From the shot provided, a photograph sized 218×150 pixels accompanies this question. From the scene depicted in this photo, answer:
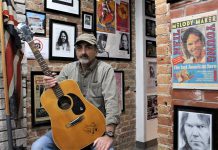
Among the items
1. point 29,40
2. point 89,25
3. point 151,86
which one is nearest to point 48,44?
point 89,25

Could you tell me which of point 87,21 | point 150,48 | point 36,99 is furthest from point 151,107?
point 36,99

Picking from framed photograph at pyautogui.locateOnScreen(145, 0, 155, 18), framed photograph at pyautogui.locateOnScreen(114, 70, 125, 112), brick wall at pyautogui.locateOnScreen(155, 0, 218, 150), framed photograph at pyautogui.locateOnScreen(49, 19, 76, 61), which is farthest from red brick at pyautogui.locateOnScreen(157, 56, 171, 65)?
framed photograph at pyautogui.locateOnScreen(145, 0, 155, 18)

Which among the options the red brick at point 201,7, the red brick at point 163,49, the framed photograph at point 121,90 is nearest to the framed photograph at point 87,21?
the framed photograph at point 121,90

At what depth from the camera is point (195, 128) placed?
1570mm

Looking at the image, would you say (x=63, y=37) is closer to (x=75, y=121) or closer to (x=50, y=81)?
(x=50, y=81)

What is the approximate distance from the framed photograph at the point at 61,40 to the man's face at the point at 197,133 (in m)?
1.76

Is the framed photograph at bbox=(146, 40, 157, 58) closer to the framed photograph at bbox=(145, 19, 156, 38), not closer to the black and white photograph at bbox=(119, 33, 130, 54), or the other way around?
the framed photograph at bbox=(145, 19, 156, 38)

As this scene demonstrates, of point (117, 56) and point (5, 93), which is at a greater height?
point (117, 56)

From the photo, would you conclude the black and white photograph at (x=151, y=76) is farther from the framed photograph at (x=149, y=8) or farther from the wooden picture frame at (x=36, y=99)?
the wooden picture frame at (x=36, y=99)

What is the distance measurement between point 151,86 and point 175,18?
2.44 metres

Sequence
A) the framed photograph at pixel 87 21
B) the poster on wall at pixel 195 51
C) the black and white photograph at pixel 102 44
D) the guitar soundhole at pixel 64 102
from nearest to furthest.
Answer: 1. the poster on wall at pixel 195 51
2. the guitar soundhole at pixel 64 102
3. the framed photograph at pixel 87 21
4. the black and white photograph at pixel 102 44

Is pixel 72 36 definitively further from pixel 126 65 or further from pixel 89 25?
A: pixel 126 65

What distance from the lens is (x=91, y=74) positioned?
2.03 m

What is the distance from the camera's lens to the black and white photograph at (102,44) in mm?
3375
